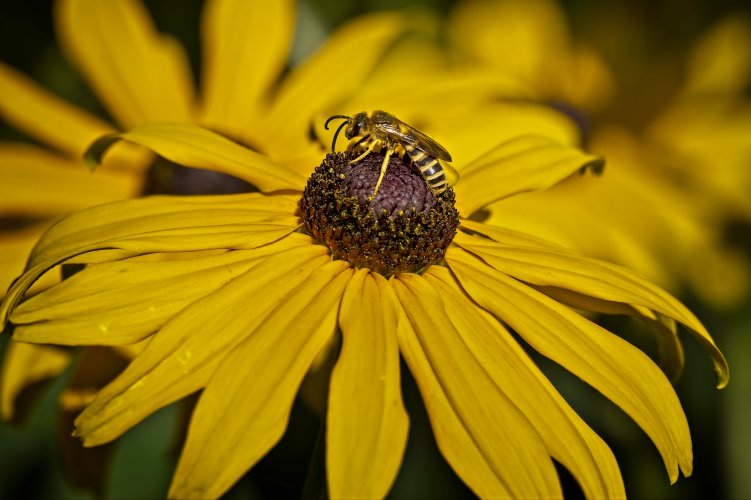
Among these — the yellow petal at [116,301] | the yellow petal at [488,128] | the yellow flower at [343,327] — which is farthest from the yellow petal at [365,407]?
the yellow petal at [488,128]

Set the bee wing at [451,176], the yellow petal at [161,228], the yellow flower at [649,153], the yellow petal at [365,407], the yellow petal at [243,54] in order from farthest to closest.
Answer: the yellow flower at [649,153] → the yellow petal at [243,54] → the bee wing at [451,176] → the yellow petal at [161,228] → the yellow petal at [365,407]

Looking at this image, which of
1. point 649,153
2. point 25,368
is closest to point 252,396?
point 25,368

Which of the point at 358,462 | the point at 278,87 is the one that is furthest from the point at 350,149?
the point at 278,87

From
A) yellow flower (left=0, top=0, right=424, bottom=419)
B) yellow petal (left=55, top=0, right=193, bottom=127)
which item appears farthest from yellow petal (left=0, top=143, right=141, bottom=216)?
yellow petal (left=55, top=0, right=193, bottom=127)

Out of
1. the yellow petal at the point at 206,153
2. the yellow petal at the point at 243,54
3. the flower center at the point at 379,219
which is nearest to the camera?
the flower center at the point at 379,219

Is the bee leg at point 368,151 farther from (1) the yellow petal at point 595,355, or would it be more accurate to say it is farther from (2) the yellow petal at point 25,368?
(2) the yellow petal at point 25,368

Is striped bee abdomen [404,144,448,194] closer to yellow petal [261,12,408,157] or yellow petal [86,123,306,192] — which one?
yellow petal [86,123,306,192]

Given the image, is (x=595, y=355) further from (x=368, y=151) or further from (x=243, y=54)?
(x=243, y=54)
